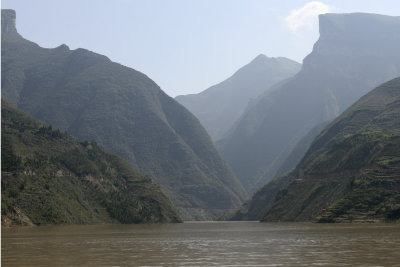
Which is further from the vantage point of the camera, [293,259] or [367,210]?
[367,210]

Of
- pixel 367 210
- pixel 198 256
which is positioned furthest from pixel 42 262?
pixel 367 210

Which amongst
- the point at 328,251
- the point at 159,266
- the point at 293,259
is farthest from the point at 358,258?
the point at 159,266

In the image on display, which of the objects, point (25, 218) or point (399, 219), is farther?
point (25, 218)

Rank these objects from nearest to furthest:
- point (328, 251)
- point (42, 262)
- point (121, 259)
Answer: point (42, 262), point (121, 259), point (328, 251)

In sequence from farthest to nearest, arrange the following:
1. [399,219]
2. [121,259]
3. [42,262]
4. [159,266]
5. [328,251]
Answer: [399,219] < [328,251] < [121,259] < [42,262] < [159,266]

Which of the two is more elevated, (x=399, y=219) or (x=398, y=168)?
(x=398, y=168)

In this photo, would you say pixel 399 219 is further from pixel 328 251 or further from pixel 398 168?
pixel 328 251

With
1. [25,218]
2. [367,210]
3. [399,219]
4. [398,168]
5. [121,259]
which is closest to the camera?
[121,259]

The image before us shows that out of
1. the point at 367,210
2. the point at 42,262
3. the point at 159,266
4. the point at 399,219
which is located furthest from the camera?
the point at 367,210

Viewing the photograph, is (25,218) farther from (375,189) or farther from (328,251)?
(328,251)
